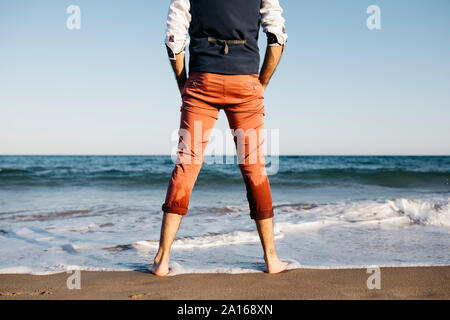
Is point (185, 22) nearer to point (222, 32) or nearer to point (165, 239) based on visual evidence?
point (222, 32)

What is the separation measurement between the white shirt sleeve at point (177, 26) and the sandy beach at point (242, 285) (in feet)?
4.77

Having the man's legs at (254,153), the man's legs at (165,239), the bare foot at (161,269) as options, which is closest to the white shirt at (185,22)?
the man's legs at (254,153)

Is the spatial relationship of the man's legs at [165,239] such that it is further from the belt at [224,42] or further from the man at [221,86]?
the belt at [224,42]

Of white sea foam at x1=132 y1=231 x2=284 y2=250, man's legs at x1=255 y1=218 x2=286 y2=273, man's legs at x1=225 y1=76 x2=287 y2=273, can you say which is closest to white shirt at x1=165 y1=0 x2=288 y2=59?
man's legs at x1=225 y1=76 x2=287 y2=273

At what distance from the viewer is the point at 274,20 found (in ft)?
7.57

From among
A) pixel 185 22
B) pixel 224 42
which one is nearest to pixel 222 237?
pixel 224 42

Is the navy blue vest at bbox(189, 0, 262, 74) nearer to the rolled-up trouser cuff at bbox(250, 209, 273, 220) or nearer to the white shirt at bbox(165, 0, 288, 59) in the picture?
the white shirt at bbox(165, 0, 288, 59)

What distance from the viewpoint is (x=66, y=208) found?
5848 millimetres

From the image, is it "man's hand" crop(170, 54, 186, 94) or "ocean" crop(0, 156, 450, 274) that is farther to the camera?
"ocean" crop(0, 156, 450, 274)

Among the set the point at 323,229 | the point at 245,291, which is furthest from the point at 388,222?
the point at 245,291

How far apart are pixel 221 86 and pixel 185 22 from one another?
47 centimetres

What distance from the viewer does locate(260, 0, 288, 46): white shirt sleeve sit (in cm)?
230

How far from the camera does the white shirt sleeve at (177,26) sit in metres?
2.20
